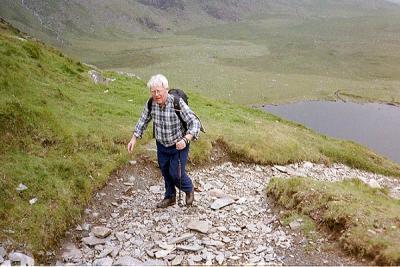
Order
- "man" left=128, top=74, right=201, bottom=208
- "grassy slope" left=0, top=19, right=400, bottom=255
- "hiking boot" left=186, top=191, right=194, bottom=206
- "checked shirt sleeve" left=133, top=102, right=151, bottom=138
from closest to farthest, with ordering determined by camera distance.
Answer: "man" left=128, top=74, right=201, bottom=208, "grassy slope" left=0, top=19, right=400, bottom=255, "checked shirt sleeve" left=133, top=102, right=151, bottom=138, "hiking boot" left=186, top=191, right=194, bottom=206

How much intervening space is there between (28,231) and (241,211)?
6.32 metres

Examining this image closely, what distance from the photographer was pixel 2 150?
567 inches

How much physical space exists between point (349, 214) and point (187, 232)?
4419 mm

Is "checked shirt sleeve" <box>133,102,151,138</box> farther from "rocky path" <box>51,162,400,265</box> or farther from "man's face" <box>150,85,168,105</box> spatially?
"rocky path" <box>51,162,400,265</box>

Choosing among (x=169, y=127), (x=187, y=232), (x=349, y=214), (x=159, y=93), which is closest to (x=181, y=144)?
(x=169, y=127)

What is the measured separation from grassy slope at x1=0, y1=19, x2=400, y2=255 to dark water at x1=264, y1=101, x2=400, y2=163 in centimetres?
4313

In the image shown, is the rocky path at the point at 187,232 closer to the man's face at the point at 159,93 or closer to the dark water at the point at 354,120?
the man's face at the point at 159,93

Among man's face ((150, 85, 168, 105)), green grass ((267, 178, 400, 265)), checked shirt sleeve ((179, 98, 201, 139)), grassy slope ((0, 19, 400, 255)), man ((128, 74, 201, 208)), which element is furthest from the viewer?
grassy slope ((0, 19, 400, 255))

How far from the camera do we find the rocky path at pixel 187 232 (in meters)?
10.9

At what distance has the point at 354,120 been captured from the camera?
86.1 meters

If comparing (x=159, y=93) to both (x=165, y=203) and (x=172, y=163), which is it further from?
(x=165, y=203)

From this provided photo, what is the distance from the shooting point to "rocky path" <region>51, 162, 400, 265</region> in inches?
431

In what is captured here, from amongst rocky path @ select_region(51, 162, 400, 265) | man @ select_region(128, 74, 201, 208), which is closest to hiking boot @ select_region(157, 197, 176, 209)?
rocky path @ select_region(51, 162, 400, 265)

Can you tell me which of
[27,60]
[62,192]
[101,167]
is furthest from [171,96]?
[27,60]
